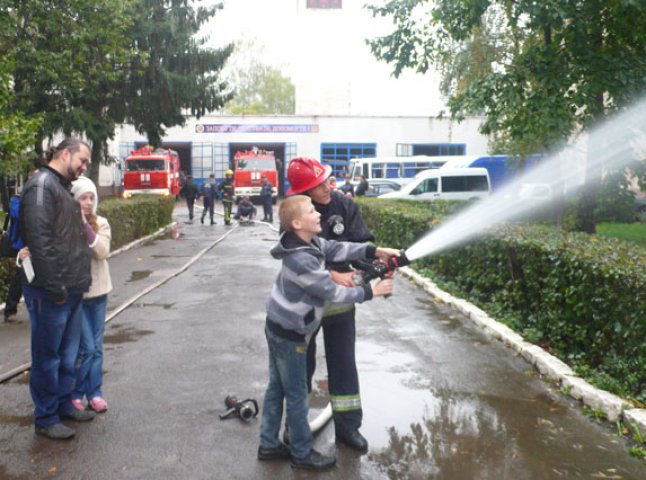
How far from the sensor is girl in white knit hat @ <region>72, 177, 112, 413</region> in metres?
5.26

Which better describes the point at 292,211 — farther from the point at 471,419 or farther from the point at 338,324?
the point at 471,419

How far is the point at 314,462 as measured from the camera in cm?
448

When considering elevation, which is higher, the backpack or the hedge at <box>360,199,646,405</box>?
the backpack

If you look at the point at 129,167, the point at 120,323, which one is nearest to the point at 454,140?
the point at 129,167

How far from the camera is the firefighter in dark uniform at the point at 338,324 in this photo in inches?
186

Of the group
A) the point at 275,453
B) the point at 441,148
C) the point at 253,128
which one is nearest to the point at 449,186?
the point at 441,148

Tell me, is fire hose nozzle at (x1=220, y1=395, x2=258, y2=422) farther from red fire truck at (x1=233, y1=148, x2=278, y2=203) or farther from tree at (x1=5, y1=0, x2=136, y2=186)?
Answer: red fire truck at (x1=233, y1=148, x2=278, y2=203)

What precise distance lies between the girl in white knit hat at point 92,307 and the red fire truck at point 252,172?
3418 cm

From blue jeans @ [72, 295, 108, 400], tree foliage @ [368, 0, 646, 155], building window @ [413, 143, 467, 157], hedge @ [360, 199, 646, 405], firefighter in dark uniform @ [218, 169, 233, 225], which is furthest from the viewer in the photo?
building window @ [413, 143, 467, 157]

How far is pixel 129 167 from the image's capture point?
39.0 metres

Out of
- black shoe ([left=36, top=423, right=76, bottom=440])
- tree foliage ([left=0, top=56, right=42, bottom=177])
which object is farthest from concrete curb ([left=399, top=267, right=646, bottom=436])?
tree foliage ([left=0, top=56, right=42, bottom=177])

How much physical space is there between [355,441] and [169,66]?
2421 cm

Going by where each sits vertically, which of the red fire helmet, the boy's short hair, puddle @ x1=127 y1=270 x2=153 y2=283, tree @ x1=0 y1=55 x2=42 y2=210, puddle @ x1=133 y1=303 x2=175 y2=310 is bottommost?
puddle @ x1=127 y1=270 x2=153 y2=283

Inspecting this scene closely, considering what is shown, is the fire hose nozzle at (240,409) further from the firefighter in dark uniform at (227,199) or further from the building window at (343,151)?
the building window at (343,151)
